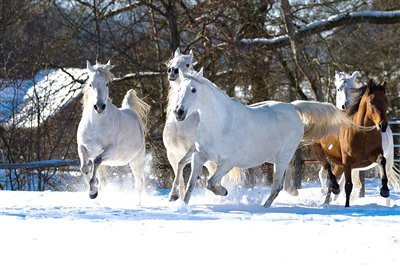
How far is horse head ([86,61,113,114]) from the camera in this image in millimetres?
8688

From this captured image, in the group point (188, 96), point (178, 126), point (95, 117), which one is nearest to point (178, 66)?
point (178, 126)

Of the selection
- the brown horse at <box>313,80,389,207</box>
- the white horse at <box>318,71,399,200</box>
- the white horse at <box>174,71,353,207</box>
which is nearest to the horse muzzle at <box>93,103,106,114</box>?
the white horse at <box>174,71,353,207</box>

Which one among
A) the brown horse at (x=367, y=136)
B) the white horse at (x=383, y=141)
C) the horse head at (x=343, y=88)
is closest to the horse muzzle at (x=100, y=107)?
the brown horse at (x=367, y=136)

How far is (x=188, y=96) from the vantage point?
26.8ft

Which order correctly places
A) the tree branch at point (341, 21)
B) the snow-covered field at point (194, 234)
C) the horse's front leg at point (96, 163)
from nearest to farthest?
the snow-covered field at point (194, 234)
the horse's front leg at point (96, 163)
the tree branch at point (341, 21)

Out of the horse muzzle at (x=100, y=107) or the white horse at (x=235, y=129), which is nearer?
the white horse at (x=235, y=129)

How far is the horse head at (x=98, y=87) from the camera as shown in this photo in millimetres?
8688

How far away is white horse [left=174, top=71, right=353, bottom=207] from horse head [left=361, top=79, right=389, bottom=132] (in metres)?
0.29

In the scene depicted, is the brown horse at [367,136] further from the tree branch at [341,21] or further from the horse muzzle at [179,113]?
the tree branch at [341,21]

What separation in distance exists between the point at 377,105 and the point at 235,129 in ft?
6.66

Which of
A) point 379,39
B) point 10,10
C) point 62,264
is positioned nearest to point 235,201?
point 62,264

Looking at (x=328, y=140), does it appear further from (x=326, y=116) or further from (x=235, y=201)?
(x=235, y=201)

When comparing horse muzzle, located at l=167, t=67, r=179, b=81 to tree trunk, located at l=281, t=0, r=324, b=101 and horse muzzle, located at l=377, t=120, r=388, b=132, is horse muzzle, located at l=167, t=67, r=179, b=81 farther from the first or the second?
tree trunk, located at l=281, t=0, r=324, b=101

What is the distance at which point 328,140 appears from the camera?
10.8m
